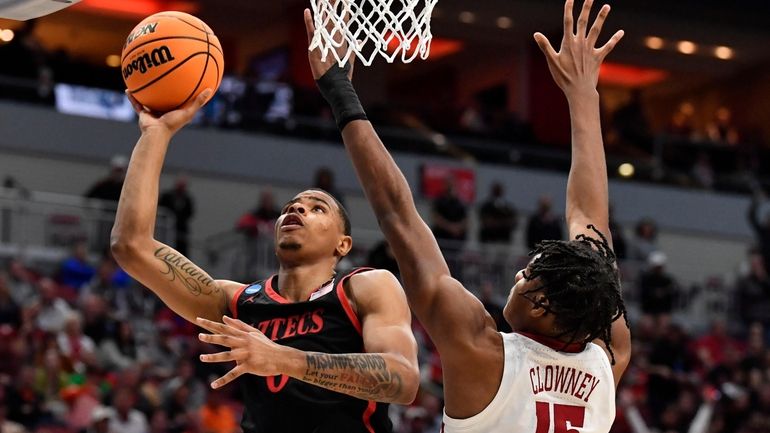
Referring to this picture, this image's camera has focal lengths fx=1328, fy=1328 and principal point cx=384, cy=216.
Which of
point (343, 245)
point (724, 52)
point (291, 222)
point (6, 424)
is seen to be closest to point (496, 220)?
point (6, 424)

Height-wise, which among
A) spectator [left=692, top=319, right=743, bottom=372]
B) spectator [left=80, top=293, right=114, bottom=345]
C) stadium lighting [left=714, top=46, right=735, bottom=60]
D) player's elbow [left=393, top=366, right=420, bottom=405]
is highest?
stadium lighting [left=714, top=46, right=735, bottom=60]

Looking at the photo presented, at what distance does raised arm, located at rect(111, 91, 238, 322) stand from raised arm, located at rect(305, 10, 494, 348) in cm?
108

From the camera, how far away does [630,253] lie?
19453 mm

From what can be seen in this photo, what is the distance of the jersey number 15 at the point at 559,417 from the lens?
141 inches

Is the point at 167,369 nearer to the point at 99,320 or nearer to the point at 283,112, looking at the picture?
the point at 99,320

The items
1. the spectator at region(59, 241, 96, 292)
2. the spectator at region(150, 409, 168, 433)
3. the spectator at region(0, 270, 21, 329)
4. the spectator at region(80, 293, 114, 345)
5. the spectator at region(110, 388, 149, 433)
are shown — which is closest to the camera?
the spectator at region(110, 388, 149, 433)

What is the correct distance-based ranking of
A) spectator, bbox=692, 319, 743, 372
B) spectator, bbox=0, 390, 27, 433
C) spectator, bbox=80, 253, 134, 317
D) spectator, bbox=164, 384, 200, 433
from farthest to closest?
spectator, bbox=692, 319, 743, 372 → spectator, bbox=80, 253, 134, 317 → spectator, bbox=164, 384, 200, 433 → spectator, bbox=0, 390, 27, 433

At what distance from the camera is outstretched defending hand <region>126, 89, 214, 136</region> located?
14.8ft

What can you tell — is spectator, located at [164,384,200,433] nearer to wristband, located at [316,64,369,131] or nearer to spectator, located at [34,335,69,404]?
spectator, located at [34,335,69,404]

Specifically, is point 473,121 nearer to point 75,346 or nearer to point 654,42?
point 654,42

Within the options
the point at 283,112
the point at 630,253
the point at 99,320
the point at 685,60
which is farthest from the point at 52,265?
the point at 685,60

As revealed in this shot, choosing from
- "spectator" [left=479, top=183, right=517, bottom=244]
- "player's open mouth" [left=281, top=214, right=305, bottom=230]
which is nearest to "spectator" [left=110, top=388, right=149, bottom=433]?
"player's open mouth" [left=281, top=214, right=305, bottom=230]

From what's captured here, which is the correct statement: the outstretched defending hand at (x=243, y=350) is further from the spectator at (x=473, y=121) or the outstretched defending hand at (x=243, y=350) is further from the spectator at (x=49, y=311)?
the spectator at (x=473, y=121)

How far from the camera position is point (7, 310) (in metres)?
12.2
